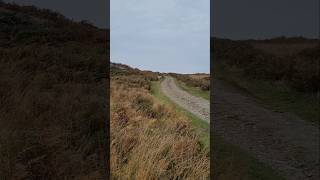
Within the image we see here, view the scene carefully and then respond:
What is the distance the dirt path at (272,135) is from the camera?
8125 mm

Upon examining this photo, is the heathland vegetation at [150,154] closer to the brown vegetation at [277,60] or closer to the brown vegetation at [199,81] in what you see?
the brown vegetation at [277,60]

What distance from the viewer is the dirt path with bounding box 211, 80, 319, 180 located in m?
8.12

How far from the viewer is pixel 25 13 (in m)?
22.4

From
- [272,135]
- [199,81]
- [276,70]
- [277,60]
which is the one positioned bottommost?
[272,135]

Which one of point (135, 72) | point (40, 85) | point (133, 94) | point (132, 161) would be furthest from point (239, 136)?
point (135, 72)

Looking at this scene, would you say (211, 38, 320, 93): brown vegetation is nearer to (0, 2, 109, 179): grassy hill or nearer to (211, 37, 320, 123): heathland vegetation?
(211, 37, 320, 123): heathland vegetation

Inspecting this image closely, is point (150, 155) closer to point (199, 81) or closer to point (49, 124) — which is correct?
point (49, 124)

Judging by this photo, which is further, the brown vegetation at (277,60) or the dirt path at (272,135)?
the brown vegetation at (277,60)

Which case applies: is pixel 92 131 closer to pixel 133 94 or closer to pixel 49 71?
pixel 49 71

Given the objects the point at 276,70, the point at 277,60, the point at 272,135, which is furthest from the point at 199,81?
the point at 272,135

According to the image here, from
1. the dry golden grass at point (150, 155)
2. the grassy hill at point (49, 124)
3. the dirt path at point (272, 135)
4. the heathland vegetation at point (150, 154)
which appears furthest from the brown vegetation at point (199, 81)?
the dry golden grass at point (150, 155)

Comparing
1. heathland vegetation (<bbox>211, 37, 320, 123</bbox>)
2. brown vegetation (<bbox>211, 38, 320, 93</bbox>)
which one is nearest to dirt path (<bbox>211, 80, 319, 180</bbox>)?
heathland vegetation (<bbox>211, 37, 320, 123</bbox>)

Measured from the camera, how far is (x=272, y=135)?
10469 mm

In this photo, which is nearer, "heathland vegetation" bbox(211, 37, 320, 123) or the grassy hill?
the grassy hill
